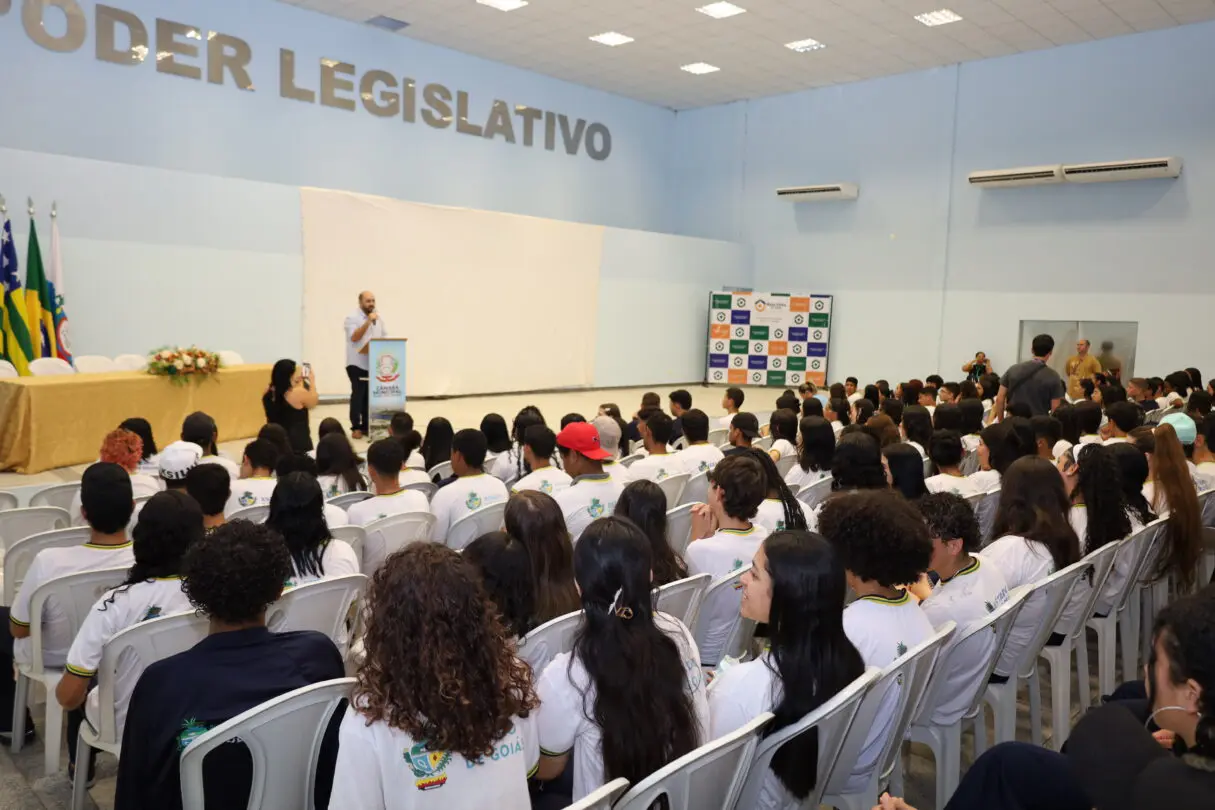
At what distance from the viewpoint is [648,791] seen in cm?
143

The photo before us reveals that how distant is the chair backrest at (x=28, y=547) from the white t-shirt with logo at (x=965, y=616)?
2743 mm

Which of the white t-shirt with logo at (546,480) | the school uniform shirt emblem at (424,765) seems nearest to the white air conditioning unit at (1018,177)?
the white t-shirt with logo at (546,480)

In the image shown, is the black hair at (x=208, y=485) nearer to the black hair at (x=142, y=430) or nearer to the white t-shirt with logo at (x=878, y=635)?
the black hair at (x=142, y=430)

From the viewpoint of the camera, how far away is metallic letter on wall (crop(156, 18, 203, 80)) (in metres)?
10.3

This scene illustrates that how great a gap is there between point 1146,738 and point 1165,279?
12669 millimetres

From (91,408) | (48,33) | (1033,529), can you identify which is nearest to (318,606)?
(1033,529)

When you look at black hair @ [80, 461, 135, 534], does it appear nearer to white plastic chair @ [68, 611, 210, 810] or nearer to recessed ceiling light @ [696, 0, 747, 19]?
white plastic chair @ [68, 611, 210, 810]

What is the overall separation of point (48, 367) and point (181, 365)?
1065mm

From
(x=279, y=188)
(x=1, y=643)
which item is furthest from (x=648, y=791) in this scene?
(x=279, y=188)

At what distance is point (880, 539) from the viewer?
2.18 meters

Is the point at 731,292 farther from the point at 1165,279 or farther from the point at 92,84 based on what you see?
the point at 92,84

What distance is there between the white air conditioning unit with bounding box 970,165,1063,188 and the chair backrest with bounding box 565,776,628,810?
43.4ft

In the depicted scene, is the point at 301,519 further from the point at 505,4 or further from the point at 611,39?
the point at 611,39

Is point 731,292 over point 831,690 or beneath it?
over
